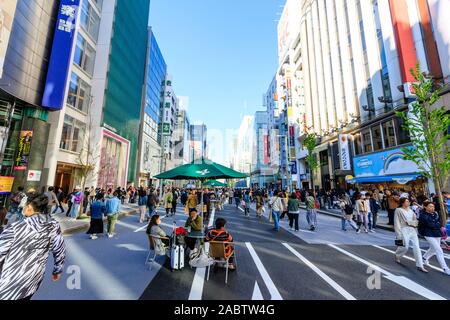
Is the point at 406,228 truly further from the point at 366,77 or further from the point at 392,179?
the point at 366,77

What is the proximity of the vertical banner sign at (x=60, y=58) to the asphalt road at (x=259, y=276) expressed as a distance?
16.1 meters

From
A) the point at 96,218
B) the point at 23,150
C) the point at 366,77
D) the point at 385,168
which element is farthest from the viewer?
the point at 366,77

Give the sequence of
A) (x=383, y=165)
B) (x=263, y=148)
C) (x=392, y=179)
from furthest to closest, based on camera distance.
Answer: (x=263, y=148) < (x=383, y=165) < (x=392, y=179)

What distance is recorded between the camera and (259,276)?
4777 millimetres

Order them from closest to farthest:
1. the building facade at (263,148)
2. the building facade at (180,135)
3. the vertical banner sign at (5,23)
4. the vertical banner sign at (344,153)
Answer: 1. the vertical banner sign at (5,23)
2. the vertical banner sign at (344,153)
3. the building facade at (263,148)
4. the building facade at (180,135)

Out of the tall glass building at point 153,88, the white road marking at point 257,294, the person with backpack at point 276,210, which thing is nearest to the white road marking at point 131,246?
the white road marking at point 257,294

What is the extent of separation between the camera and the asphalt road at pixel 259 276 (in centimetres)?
393

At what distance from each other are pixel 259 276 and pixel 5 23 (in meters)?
22.1

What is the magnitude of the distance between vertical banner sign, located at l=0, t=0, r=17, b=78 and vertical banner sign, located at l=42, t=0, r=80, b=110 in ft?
10.7

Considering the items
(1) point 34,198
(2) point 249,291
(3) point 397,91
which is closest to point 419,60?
(3) point 397,91

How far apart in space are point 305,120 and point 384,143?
Answer: 16.9 metres

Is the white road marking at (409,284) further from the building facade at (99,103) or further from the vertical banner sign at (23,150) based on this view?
the vertical banner sign at (23,150)

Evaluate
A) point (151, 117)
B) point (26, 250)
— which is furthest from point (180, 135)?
point (26, 250)
